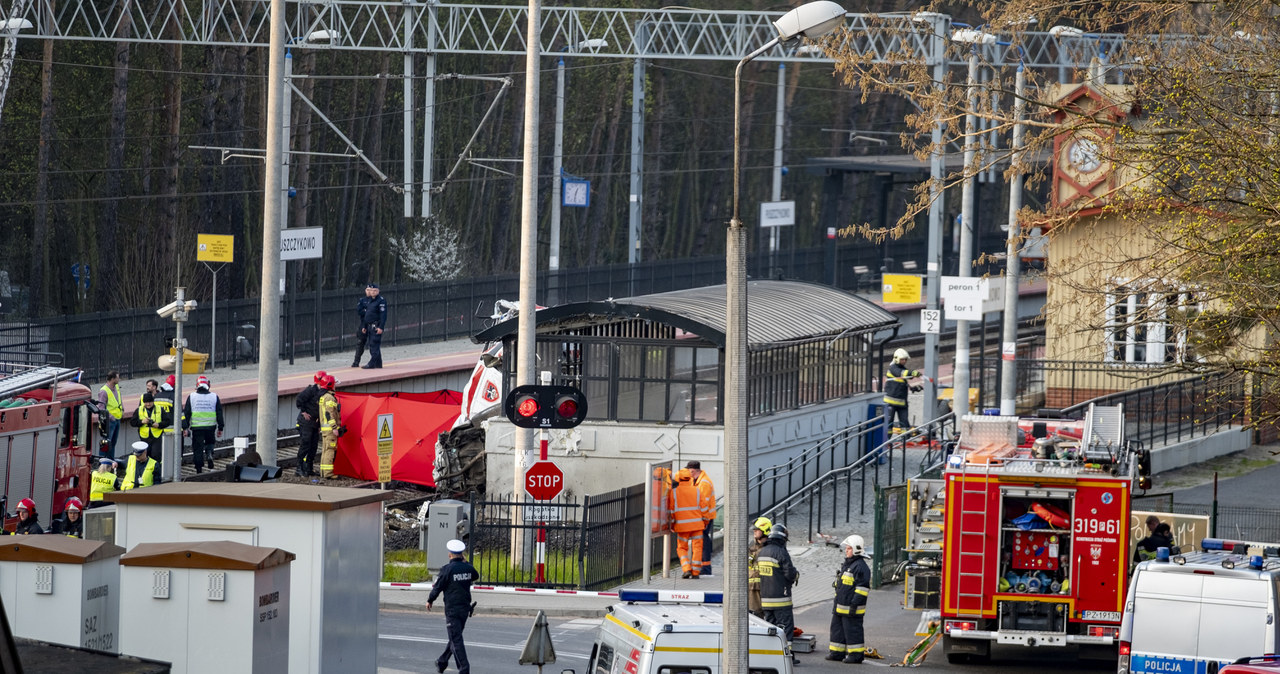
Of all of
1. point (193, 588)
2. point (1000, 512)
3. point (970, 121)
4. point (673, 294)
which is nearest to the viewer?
point (193, 588)

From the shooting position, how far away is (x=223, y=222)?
58469mm

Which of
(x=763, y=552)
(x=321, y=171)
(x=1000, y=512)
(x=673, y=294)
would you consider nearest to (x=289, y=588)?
(x=763, y=552)

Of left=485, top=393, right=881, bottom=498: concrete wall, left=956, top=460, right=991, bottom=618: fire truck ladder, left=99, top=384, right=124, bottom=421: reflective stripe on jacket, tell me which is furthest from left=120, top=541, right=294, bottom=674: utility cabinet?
left=99, top=384, right=124, bottom=421: reflective stripe on jacket

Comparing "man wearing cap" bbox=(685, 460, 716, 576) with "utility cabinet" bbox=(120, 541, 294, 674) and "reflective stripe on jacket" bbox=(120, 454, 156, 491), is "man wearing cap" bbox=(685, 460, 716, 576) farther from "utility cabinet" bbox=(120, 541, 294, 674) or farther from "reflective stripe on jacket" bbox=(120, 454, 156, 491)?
"utility cabinet" bbox=(120, 541, 294, 674)

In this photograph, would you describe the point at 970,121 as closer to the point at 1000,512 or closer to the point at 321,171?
the point at 1000,512

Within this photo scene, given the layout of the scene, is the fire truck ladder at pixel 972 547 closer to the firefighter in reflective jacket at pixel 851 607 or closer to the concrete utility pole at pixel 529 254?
the firefighter in reflective jacket at pixel 851 607

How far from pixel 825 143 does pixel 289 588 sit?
80.1 meters

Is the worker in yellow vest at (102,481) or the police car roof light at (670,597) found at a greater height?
the police car roof light at (670,597)

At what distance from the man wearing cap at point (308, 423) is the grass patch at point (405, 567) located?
529 centimetres

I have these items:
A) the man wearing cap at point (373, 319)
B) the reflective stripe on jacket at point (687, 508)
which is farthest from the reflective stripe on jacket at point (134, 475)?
the man wearing cap at point (373, 319)

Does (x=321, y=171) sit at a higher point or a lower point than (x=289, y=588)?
higher

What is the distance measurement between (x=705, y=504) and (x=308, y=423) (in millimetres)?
8393

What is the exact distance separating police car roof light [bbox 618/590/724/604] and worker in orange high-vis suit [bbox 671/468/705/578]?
27.7ft

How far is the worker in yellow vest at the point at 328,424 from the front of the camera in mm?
27422
